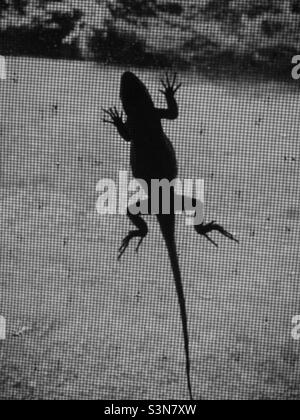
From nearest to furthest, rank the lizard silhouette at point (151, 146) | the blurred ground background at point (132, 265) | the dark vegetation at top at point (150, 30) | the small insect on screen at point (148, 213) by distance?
1. the lizard silhouette at point (151, 146)
2. the small insect on screen at point (148, 213)
3. the blurred ground background at point (132, 265)
4. the dark vegetation at top at point (150, 30)

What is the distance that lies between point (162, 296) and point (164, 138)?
1.57 m

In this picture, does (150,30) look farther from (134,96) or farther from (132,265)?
(134,96)

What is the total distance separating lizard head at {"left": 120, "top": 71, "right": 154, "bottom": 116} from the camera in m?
2.00

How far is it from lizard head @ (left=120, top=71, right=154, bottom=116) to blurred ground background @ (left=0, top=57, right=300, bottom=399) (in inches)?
59.7

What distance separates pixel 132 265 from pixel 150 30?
3036 mm

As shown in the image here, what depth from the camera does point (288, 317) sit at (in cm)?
302

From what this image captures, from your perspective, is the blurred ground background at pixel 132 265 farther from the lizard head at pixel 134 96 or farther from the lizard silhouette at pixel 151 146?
the lizard head at pixel 134 96

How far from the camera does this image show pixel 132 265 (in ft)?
11.8

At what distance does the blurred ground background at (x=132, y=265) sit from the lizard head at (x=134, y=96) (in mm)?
1517

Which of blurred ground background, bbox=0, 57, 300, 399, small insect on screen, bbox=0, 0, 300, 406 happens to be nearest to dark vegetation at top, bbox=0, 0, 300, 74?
small insect on screen, bbox=0, 0, 300, 406

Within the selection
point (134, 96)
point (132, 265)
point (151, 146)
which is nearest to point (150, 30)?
point (132, 265)

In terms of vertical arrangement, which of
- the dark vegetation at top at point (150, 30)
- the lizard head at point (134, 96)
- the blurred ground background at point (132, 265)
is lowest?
the blurred ground background at point (132, 265)

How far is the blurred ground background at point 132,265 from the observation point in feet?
8.38

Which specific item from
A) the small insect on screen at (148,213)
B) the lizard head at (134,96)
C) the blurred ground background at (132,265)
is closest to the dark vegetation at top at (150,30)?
the small insect on screen at (148,213)
